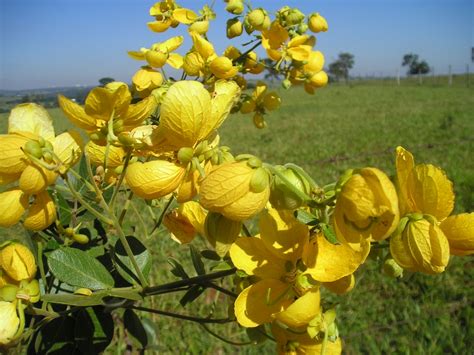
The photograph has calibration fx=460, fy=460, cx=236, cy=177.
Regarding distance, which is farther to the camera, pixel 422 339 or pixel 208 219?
A: pixel 422 339

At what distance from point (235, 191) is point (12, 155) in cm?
25

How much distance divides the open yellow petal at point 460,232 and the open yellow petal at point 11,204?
464 mm

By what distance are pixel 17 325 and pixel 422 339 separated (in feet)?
5.89

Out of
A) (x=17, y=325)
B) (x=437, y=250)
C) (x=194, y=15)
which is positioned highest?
(x=194, y=15)

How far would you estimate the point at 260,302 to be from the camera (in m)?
0.53

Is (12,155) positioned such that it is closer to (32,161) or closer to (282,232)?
(32,161)

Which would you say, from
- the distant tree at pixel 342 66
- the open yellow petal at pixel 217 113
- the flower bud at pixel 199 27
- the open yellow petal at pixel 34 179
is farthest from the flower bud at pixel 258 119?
the distant tree at pixel 342 66

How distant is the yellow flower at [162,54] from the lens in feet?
2.75

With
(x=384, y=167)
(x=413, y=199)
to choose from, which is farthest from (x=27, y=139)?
(x=384, y=167)

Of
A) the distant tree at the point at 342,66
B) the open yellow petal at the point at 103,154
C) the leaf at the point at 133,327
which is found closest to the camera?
the open yellow petal at the point at 103,154

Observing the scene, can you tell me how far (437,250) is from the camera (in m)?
0.44

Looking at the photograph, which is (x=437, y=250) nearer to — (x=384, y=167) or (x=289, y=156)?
(x=384, y=167)

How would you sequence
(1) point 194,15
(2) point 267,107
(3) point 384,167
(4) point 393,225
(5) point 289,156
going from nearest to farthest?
(4) point 393,225 < (1) point 194,15 < (2) point 267,107 < (3) point 384,167 < (5) point 289,156

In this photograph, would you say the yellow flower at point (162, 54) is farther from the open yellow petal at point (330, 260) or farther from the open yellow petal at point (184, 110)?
the open yellow petal at point (330, 260)
